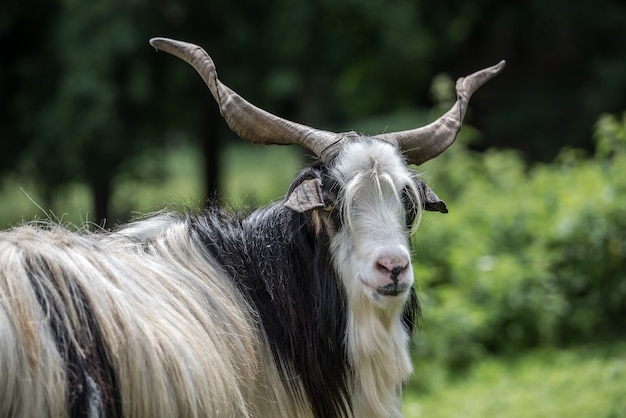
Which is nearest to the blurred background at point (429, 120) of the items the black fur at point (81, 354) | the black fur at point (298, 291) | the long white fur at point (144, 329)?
the black fur at point (298, 291)

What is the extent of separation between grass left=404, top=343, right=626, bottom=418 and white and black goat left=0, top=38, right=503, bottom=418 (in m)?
3.05

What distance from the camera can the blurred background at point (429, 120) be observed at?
344 inches

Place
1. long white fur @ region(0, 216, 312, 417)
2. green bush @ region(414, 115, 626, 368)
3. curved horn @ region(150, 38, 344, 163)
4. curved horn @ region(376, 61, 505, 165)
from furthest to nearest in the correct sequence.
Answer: green bush @ region(414, 115, 626, 368) < curved horn @ region(376, 61, 505, 165) < curved horn @ region(150, 38, 344, 163) < long white fur @ region(0, 216, 312, 417)

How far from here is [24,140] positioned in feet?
50.7

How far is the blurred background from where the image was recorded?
8.74m

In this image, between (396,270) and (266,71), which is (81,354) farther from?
(266,71)

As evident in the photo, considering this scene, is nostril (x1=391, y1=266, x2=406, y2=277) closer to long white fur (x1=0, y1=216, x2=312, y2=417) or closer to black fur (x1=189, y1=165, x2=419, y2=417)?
black fur (x1=189, y1=165, x2=419, y2=417)

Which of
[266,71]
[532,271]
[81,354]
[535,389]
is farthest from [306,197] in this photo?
[266,71]

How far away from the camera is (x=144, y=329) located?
370 cm

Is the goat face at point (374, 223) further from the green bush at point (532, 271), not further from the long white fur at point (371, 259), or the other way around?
the green bush at point (532, 271)

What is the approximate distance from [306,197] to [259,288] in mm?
480

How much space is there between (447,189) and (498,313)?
9.11ft

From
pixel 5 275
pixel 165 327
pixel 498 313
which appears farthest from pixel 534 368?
pixel 5 275

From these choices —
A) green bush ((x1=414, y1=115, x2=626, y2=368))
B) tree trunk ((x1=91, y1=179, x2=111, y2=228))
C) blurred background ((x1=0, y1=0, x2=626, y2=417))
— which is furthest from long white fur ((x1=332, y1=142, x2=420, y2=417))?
tree trunk ((x1=91, y1=179, x2=111, y2=228))
